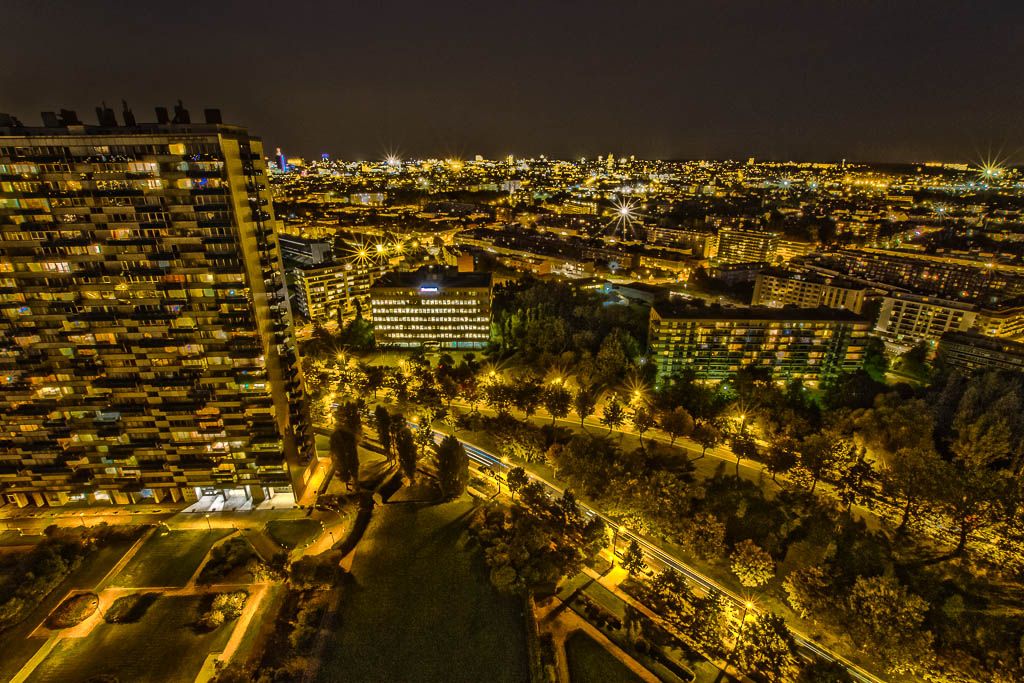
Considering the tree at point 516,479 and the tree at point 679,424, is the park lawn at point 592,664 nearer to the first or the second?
the tree at point 516,479

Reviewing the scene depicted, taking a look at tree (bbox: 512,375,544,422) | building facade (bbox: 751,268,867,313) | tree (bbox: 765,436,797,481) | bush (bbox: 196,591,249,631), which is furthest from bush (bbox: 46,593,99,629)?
building facade (bbox: 751,268,867,313)

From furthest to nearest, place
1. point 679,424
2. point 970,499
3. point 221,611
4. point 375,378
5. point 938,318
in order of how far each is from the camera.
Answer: point 938,318 < point 375,378 < point 679,424 < point 970,499 < point 221,611

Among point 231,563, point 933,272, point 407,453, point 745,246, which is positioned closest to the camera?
point 231,563

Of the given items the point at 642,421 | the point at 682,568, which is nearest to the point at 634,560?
the point at 682,568

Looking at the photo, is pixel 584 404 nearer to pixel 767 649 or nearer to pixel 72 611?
pixel 767 649

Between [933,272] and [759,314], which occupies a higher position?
[933,272]

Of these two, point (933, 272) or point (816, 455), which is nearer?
point (816, 455)

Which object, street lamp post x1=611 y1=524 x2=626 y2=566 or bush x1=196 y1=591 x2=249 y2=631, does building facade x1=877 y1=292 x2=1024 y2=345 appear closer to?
street lamp post x1=611 y1=524 x2=626 y2=566

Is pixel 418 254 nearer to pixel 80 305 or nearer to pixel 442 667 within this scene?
pixel 80 305
